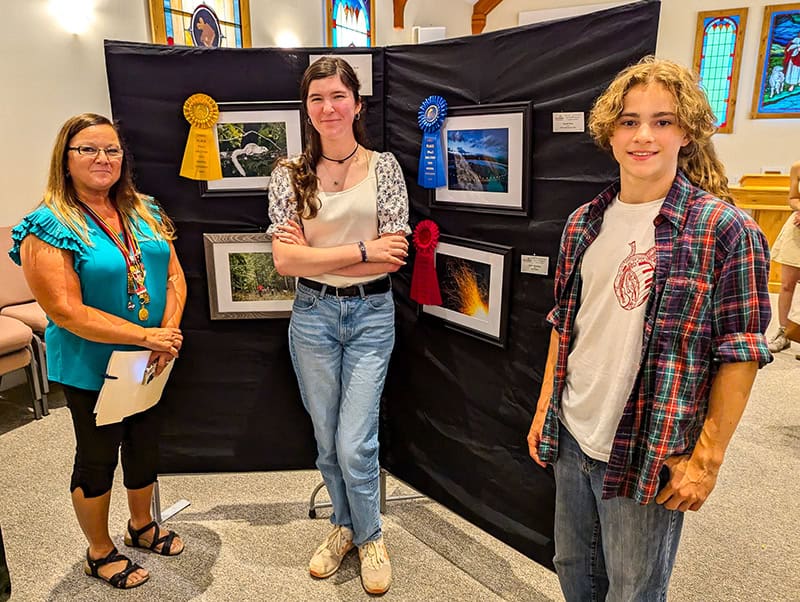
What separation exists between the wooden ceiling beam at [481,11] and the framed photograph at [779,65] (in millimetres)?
3534

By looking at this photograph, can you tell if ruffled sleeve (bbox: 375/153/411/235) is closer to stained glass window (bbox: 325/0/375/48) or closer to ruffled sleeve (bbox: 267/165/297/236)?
Answer: ruffled sleeve (bbox: 267/165/297/236)

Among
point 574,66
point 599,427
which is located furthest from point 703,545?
point 574,66

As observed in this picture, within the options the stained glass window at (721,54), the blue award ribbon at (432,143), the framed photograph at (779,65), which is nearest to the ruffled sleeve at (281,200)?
the blue award ribbon at (432,143)

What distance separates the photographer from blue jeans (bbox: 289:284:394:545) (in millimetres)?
1978

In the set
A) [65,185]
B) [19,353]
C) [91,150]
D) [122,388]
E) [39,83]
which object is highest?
[39,83]

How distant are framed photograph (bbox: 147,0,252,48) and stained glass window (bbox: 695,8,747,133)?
536 centimetres

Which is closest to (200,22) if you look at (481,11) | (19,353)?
(19,353)

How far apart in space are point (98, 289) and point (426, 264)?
41.7 inches

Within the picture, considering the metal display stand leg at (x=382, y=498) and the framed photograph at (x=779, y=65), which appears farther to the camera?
the framed photograph at (x=779, y=65)

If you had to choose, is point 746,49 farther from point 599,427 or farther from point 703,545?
point 599,427

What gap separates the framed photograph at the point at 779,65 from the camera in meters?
7.09

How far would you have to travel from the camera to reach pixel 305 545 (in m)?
2.34

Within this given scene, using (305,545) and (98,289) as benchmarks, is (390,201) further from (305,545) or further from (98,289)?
(305,545)

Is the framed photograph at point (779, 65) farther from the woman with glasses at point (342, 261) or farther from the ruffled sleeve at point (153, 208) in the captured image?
the ruffled sleeve at point (153, 208)
